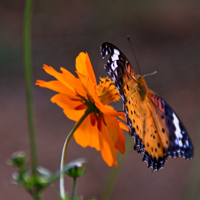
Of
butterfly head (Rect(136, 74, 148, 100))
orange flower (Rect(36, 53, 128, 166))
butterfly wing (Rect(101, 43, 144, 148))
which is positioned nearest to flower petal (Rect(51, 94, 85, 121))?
orange flower (Rect(36, 53, 128, 166))

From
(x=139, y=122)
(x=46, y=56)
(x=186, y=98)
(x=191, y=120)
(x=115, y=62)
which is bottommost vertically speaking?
(x=139, y=122)

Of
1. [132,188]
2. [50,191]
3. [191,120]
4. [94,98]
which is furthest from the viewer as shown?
[191,120]

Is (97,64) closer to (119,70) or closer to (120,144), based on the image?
(119,70)

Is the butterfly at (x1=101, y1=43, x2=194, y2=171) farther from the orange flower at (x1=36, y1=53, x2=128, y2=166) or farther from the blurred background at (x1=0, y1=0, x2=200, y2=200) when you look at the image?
the blurred background at (x1=0, y1=0, x2=200, y2=200)

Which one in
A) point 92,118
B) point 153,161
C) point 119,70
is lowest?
point 153,161

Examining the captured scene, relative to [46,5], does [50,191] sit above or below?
below

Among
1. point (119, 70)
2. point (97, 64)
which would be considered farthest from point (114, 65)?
point (97, 64)

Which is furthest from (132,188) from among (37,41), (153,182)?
(37,41)

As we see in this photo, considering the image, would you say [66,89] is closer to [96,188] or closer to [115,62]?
[115,62]
